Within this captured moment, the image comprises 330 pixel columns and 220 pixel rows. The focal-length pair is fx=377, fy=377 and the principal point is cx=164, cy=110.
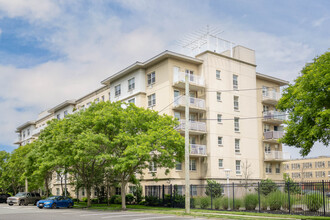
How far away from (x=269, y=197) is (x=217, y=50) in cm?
2196

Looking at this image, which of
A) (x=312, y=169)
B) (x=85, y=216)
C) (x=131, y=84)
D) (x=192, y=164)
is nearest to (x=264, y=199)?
(x=85, y=216)

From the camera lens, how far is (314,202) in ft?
80.2

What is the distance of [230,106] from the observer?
1715 inches

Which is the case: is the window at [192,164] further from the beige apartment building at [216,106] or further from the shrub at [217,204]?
the shrub at [217,204]

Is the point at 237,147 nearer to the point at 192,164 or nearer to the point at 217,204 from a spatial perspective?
the point at 192,164

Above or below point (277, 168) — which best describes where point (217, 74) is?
above

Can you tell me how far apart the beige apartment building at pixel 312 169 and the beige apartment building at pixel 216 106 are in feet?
240

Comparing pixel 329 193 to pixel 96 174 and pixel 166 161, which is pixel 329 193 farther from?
pixel 96 174

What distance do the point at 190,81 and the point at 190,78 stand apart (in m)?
0.59

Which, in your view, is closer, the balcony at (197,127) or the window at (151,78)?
the balcony at (197,127)

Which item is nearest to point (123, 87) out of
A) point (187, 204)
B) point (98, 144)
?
point (98, 144)

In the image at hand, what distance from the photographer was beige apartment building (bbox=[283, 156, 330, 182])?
115375 millimetres

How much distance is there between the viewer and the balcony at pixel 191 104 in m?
39.7

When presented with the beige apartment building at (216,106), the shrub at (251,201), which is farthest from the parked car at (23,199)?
the shrub at (251,201)
